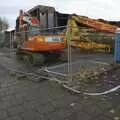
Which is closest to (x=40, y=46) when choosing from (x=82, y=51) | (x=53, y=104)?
(x=82, y=51)

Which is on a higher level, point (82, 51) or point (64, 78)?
point (82, 51)

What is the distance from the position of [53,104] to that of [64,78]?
203 centimetres

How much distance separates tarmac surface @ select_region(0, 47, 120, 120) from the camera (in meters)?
5.24

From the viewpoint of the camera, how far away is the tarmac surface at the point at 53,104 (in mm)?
5241

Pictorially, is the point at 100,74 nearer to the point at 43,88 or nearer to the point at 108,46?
the point at 43,88

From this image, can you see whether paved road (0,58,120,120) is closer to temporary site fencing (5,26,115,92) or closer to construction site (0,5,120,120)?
construction site (0,5,120,120)

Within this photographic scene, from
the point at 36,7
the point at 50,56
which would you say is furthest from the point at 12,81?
the point at 36,7

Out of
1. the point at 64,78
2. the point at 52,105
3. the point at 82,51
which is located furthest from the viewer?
the point at 82,51

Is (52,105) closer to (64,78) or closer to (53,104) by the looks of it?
(53,104)

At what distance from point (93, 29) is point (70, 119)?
807 centimetres

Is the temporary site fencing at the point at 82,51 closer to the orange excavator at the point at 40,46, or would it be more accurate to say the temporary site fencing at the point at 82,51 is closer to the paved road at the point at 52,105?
the orange excavator at the point at 40,46

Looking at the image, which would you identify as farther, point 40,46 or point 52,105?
point 40,46

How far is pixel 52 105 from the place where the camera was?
19.4 ft

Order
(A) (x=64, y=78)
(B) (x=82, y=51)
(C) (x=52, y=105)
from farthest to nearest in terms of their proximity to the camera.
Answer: (B) (x=82, y=51) < (A) (x=64, y=78) < (C) (x=52, y=105)
